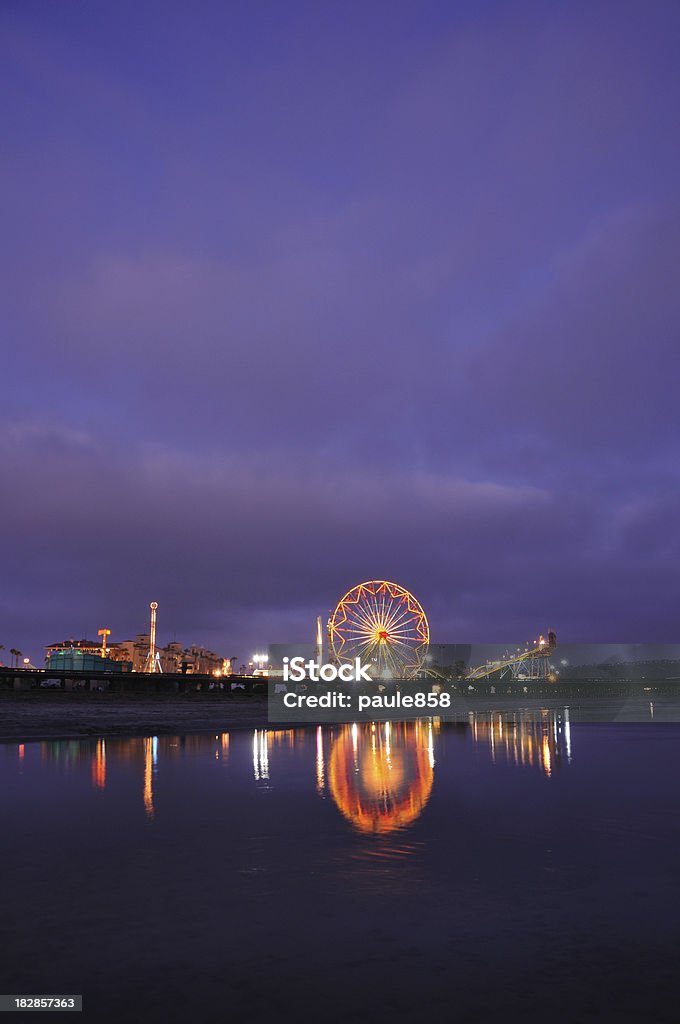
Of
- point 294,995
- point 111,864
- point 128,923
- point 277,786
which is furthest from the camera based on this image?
point 277,786

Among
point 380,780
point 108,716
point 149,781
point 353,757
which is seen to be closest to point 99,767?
point 149,781

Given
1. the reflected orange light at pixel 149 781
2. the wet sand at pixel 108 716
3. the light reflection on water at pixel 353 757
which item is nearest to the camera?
the reflected orange light at pixel 149 781

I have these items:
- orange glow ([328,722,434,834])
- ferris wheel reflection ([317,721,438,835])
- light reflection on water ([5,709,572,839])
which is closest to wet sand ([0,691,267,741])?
light reflection on water ([5,709,572,839])

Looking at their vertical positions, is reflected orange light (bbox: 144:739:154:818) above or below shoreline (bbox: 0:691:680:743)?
above

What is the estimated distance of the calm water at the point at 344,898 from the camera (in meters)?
8.08

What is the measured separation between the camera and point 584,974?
28.1 ft

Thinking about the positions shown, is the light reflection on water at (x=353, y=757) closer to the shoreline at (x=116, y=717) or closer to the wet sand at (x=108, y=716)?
the shoreline at (x=116, y=717)

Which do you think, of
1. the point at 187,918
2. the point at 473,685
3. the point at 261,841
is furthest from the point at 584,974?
the point at 473,685

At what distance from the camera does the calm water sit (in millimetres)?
8078

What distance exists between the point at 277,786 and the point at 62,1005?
17341mm

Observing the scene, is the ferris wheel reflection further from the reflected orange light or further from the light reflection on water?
Answer: the reflected orange light

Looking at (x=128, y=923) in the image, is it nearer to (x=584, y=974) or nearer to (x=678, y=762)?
(x=584, y=974)

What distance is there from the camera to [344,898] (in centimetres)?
1152

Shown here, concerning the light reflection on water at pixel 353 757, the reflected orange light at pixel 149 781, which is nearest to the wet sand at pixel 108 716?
the light reflection on water at pixel 353 757
